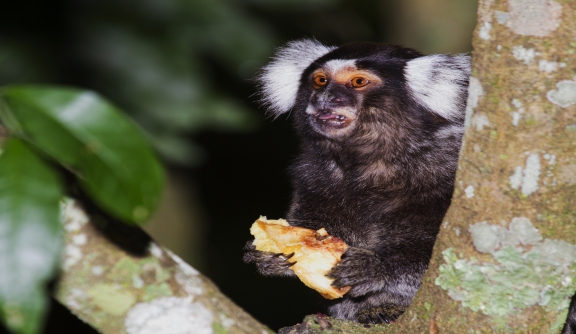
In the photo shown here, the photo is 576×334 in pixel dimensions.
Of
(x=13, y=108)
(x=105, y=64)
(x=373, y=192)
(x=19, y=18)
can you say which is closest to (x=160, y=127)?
(x=105, y=64)

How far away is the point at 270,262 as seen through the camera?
10.3 feet

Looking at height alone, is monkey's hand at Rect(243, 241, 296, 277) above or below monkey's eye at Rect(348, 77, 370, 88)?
below

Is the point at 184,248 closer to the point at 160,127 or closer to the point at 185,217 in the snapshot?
the point at 185,217

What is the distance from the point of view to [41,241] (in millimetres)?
1005

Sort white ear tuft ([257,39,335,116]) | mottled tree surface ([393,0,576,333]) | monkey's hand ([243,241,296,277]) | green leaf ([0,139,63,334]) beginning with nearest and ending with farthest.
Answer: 1. green leaf ([0,139,63,334])
2. mottled tree surface ([393,0,576,333])
3. monkey's hand ([243,241,296,277])
4. white ear tuft ([257,39,335,116])

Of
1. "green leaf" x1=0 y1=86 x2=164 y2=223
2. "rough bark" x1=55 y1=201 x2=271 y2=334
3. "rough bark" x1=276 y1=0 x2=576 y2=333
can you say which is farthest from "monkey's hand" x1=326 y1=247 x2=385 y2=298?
"green leaf" x1=0 y1=86 x2=164 y2=223

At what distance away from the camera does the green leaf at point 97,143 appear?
1.06 meters

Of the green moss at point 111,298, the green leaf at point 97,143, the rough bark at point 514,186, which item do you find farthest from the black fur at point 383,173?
the green leaf at point 97,143

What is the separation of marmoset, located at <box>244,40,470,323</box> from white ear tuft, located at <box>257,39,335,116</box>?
34 centimetres

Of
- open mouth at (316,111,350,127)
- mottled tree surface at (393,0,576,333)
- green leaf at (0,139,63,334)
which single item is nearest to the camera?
green leaf at (0,139,63,334)

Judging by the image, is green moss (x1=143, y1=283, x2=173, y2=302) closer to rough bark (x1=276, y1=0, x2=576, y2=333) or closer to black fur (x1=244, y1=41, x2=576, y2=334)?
rough bark (x1=276, y1=0, x2=576, y2=333)

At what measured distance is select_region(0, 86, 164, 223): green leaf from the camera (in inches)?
41.9

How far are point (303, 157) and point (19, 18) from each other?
5.61 ft

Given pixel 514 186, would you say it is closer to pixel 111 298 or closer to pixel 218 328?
pixel 218 328
